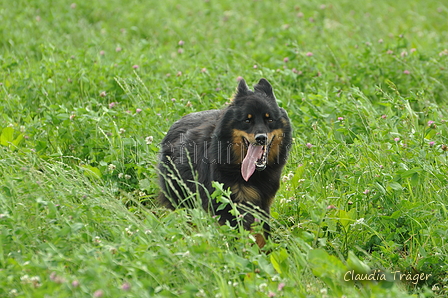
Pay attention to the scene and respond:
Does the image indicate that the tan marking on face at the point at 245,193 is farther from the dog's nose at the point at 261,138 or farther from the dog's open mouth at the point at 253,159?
the dog's nose at the point at 261,138

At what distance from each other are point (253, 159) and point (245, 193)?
30cm

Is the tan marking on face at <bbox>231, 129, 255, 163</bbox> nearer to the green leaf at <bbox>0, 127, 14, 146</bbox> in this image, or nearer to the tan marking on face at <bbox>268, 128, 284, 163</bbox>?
the tan marking on face at <bbox>268, 128, 284, 163</bbox>

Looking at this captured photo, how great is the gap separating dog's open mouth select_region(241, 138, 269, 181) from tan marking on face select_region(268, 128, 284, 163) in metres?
0.09

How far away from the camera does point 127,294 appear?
2.81 m

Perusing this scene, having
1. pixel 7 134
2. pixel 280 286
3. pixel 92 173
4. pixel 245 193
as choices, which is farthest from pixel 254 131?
pixel 7 134

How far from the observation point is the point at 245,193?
4531mm

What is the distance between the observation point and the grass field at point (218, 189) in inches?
125

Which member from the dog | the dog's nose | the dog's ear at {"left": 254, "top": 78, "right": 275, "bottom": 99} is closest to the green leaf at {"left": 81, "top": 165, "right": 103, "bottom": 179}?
the dog

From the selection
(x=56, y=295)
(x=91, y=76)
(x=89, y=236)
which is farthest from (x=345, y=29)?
(x=56, y=295)

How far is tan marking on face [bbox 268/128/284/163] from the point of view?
14.9 feet

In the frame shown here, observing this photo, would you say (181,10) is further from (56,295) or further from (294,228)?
(56,295)

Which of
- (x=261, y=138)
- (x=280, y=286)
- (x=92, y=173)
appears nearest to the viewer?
(x=280, y=286)

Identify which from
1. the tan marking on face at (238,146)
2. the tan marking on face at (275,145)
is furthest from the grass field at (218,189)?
the tan marking on face at (238,146)

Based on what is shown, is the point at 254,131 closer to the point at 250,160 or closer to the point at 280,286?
the point at 250,160
